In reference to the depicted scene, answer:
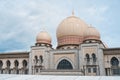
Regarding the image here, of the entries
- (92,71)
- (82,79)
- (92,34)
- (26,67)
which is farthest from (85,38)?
(82,79)

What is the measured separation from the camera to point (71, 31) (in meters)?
35.0

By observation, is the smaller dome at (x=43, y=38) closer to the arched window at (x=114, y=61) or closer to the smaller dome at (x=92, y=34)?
the smaller dome at (x=92, y=34)

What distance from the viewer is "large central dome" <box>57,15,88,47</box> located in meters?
34.6

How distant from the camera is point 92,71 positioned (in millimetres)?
28594

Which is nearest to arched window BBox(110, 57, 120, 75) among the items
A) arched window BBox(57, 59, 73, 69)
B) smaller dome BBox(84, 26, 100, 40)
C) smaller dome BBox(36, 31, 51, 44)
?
smaller dome BBox(84, 26, 100, 40)

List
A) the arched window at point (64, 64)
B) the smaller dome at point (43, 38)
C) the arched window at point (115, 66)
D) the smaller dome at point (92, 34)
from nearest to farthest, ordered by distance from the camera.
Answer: the arched window at point (115, 66)
the arched window at point (64, 64)
the smaller dome at point (92, 34)
the smaller dome at point (43, 38)

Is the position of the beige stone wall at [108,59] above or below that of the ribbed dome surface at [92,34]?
below

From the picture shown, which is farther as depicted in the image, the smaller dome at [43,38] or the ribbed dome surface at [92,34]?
the smaller dome at [43,38]

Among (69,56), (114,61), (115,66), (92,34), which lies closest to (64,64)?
(69,56)

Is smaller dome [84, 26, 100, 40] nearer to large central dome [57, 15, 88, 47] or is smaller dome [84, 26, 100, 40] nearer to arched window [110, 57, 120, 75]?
large central dome [57, 15, 88, 47]

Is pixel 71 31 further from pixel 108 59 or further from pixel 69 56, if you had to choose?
pixel 108 59

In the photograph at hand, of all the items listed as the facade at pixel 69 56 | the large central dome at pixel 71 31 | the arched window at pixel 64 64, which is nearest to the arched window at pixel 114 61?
the facade at pixel 69 56

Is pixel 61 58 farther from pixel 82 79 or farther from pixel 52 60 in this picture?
pixel 82 79

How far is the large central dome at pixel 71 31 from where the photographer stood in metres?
34.6
